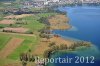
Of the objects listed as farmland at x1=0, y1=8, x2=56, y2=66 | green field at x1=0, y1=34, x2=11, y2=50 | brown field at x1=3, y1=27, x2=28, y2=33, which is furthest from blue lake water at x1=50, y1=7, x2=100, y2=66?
green field at x1=0, y1=34, x2=11, y2=50

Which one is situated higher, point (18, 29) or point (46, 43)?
point (18, 29)

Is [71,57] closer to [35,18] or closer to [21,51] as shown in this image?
[21,51]

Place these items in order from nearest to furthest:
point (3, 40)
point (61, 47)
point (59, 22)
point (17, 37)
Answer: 1. point (61, 47)
2. point (3, 40)
3. point (17, 37)
4. point (59, 22)

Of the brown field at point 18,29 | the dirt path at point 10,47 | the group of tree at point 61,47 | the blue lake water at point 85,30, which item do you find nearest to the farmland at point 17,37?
the dirt path at point 10,47

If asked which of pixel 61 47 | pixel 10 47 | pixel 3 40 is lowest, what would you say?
pixel 61 47

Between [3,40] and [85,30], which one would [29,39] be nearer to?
[3,40]

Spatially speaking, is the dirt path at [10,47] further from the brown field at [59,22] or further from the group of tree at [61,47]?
the brown field at [59,22]

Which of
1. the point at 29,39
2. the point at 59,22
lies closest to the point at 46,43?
the point at 29,39

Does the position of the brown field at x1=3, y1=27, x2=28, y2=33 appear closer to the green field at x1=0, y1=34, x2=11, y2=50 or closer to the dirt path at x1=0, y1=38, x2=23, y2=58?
the green field at x1=0, y1=34, x2=11, y2=50

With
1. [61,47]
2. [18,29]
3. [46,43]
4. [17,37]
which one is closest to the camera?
[61,47]
